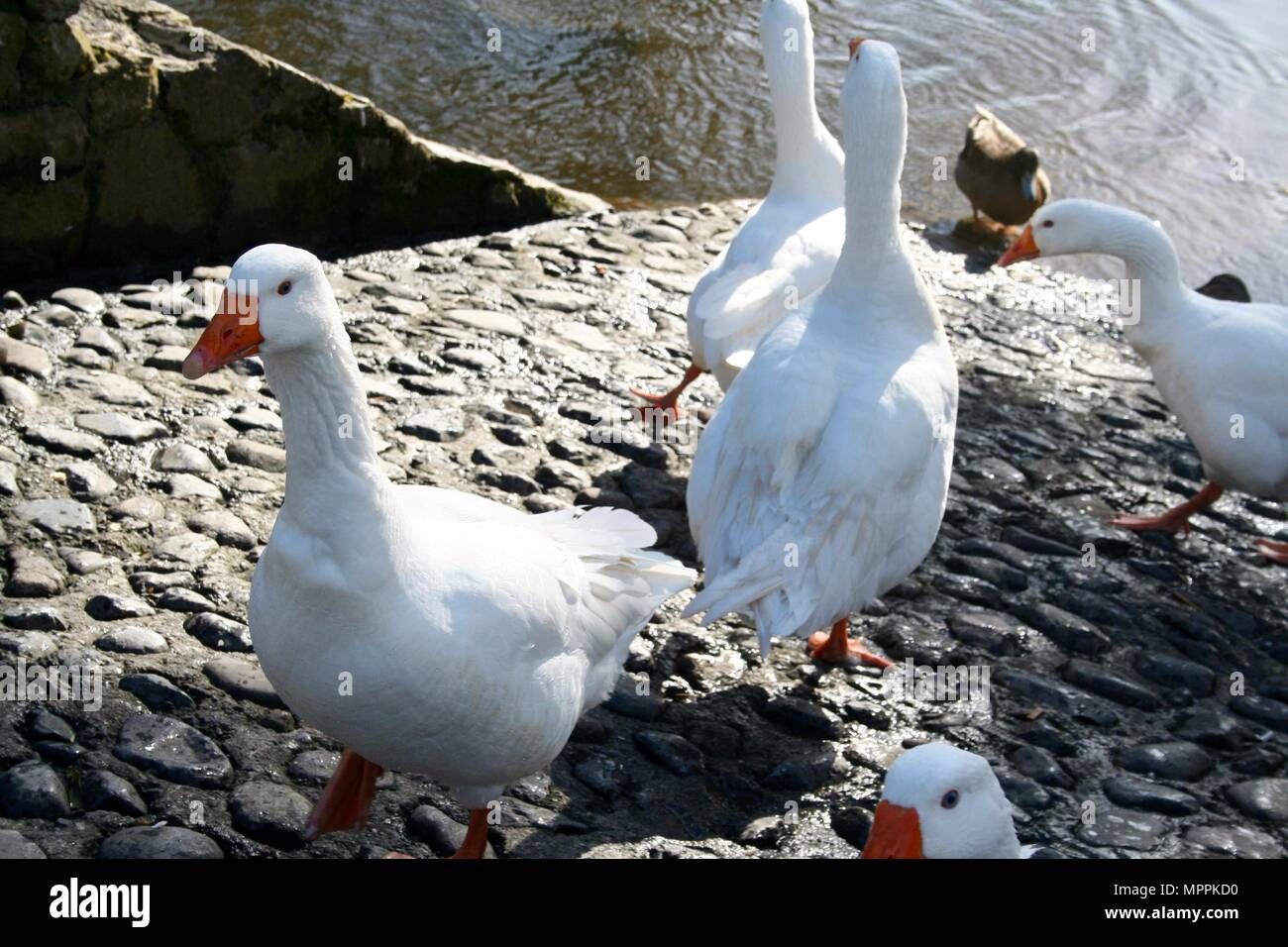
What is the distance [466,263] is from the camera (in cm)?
811

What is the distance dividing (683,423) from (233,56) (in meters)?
3.32

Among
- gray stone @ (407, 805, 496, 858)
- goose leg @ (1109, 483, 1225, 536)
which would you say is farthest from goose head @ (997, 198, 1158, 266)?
gray stone @ (407, 805, 496, 858)

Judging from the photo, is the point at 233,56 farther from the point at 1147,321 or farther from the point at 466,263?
the point at 1147,321

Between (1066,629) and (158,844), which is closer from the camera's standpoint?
(158,844)

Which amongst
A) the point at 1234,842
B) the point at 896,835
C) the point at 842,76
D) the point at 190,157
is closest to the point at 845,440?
the point at 896,835

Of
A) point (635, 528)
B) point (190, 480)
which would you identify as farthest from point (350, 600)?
point (190, 480)

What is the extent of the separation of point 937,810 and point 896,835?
0.42ft

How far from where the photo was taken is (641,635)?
209 inches

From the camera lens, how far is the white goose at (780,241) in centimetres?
624

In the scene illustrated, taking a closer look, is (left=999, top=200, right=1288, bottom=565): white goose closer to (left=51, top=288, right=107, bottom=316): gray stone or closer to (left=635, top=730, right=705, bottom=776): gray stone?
(left=635, top=730, right=705, bottom=776): gray stone

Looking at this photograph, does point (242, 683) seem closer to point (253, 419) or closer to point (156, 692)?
point (156, 692)

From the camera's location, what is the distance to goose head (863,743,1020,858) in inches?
139

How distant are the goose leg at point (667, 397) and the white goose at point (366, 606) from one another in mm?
2800

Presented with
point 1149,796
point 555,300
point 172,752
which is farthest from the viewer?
point 555,300
